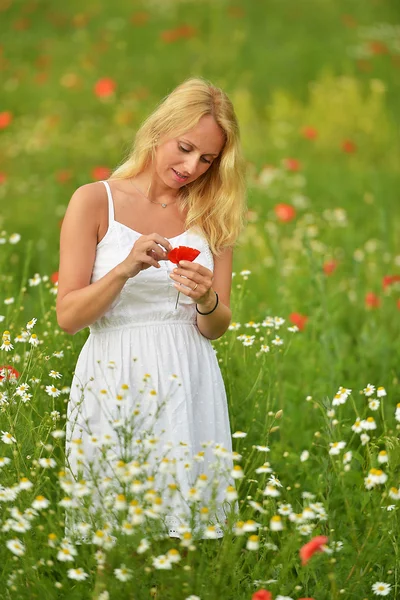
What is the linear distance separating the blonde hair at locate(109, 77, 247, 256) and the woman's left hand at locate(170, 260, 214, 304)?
35 centimetres

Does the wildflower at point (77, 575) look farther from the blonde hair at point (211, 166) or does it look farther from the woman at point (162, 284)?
the blonde hair at point (211, 166)

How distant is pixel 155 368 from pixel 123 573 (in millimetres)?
776

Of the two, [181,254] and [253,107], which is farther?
[253,107]

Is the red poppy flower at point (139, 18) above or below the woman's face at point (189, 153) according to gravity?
above

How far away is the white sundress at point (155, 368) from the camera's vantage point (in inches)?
101

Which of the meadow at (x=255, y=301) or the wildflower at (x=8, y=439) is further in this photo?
the wildflower at (x=8, y=439)

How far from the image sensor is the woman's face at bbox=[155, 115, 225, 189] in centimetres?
272

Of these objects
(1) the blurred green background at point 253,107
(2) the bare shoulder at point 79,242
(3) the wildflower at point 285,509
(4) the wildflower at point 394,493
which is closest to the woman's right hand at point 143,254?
(2) the bare shoulder at point 79,242

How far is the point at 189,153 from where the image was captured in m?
2.73

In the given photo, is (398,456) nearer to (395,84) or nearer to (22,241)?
(22,241)

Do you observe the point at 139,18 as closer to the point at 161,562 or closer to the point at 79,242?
the point at 79,242

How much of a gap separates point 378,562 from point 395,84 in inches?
306

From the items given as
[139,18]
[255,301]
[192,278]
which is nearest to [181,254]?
[192,278]

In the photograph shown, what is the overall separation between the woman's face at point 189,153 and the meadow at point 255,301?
645 mm
